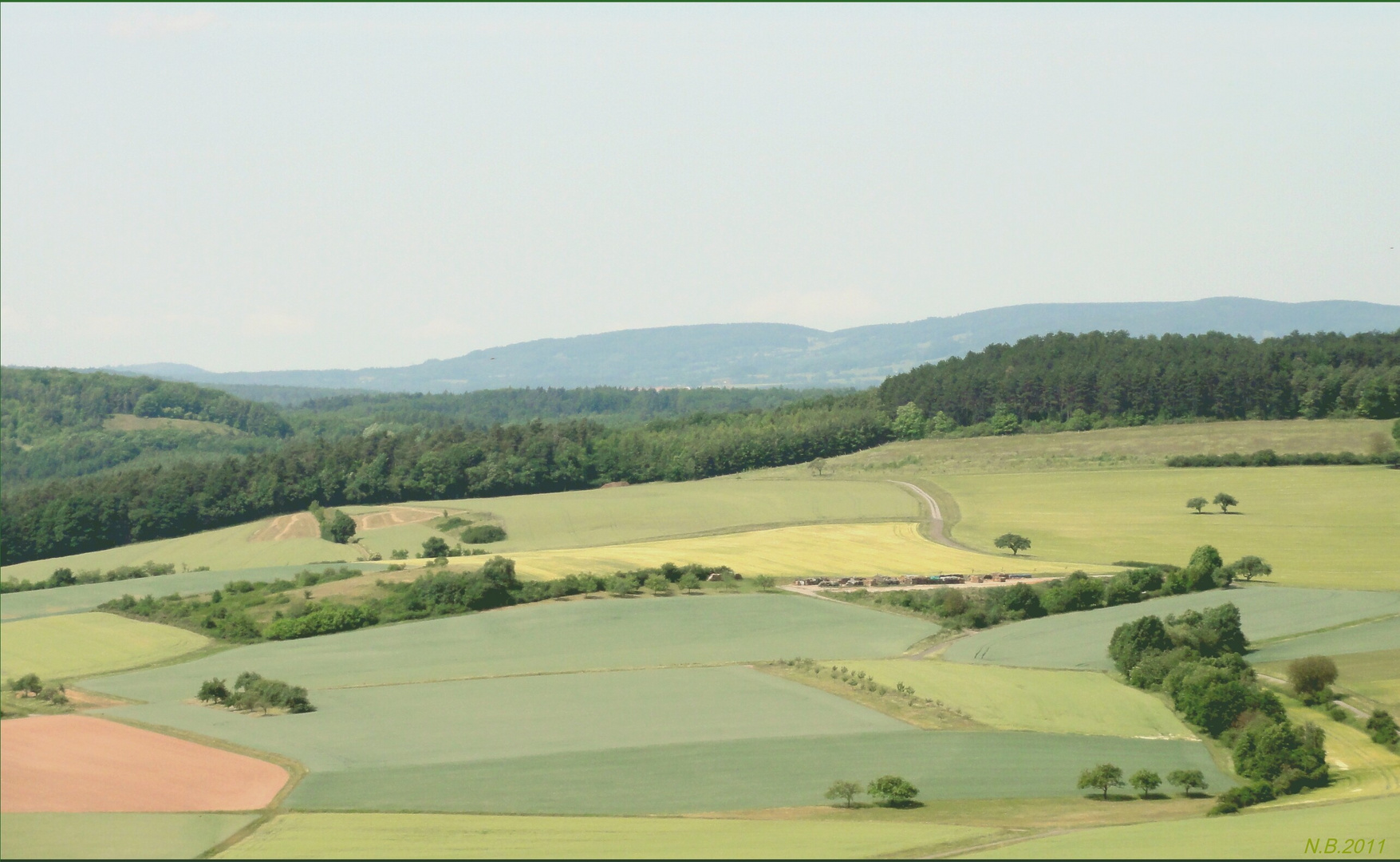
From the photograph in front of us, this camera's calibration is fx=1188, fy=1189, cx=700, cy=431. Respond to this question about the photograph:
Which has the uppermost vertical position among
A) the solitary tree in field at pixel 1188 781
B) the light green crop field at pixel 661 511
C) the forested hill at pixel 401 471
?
the forested hill at pixel 401 471

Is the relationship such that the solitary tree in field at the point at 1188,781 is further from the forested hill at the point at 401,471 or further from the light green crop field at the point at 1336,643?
the forested hill at the point at 401,471

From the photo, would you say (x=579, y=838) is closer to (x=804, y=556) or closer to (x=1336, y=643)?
(x=1336, y=643)

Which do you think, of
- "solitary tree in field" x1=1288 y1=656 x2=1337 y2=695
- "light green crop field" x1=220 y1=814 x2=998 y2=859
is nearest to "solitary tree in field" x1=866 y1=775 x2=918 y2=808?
"light green crop field" x1=220 y1=814 x2=998 y2=859

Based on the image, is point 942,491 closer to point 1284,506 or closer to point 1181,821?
point 1284,506

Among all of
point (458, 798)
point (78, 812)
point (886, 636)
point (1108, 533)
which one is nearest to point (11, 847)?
point (78, 812)

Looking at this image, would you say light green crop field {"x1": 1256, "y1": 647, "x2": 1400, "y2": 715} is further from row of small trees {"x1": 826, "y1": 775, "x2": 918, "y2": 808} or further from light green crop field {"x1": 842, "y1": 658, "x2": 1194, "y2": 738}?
row of small trees {"x1": 826, "y1": 775, "x2": 918, "y2": 808}

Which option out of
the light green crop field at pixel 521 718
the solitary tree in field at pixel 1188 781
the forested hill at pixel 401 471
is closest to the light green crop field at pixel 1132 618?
the light green crop field at pixel 521 718
